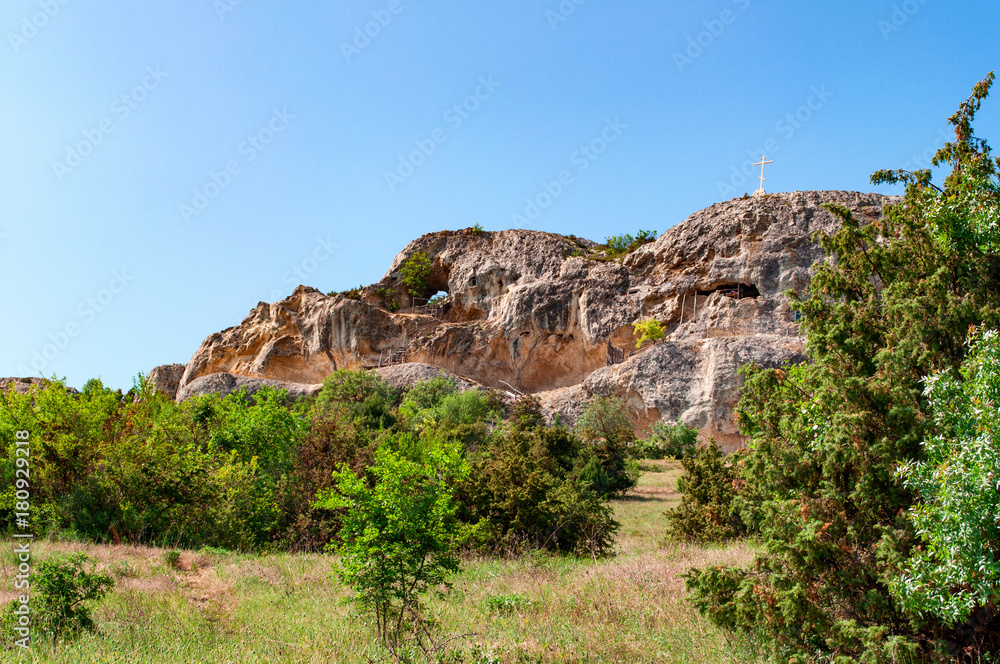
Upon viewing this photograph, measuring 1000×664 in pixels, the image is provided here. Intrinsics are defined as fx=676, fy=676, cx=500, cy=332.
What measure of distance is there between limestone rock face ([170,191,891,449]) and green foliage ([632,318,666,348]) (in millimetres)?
632

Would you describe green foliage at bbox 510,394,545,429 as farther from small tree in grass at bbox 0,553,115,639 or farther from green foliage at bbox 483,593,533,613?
small tree in grass at bbox 0,553,115,639

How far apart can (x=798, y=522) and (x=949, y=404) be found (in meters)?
1.59

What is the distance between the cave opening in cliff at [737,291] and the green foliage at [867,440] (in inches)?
1318

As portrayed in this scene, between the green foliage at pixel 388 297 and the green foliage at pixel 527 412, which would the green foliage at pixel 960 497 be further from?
the green foliage at pixel 388 297

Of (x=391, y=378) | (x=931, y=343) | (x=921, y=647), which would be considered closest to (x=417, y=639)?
(x=921, y=647)

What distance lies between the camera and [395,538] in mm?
6410

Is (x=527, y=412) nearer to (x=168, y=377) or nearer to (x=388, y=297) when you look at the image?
(x=388, y=297)

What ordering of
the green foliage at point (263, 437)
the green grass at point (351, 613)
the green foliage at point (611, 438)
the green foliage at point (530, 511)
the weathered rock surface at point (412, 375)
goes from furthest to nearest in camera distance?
the weathered rock surface at point (412, 375) < the green foliage at point (611, 438) < the green foliage at point (263, 437) < the green foliage at point (530, 511) < the green grass at point (351, 613)

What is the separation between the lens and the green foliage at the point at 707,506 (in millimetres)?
13148


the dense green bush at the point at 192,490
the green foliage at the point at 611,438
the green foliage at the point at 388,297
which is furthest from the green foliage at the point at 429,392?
the dense green bush at the point at 192,490

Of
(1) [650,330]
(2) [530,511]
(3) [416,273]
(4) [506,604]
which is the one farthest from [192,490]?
(3) [416,273]

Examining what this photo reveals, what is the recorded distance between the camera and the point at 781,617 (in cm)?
598

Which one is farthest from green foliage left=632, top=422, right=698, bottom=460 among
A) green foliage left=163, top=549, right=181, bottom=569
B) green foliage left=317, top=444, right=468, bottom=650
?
green foliage left=317, top=444, right=468, bottom=650

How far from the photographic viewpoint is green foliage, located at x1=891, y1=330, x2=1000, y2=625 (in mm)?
4301
